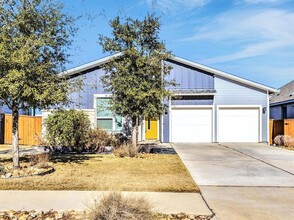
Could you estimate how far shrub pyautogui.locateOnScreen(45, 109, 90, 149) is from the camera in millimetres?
14289

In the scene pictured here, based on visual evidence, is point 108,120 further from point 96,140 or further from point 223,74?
point 223,74

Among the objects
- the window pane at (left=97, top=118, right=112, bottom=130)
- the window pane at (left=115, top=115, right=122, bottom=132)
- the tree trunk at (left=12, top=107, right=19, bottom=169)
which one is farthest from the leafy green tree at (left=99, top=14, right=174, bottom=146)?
the window pane at (left=97, top=118, right=112, bottom=130)

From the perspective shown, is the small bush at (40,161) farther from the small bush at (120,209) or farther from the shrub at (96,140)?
the small bush at (120,209)

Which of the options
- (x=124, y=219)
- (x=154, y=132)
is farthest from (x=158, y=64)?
(x=124, y=219)

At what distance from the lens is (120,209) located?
14.4 ft

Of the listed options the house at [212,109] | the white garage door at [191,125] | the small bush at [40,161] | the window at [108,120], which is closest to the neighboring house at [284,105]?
the house at [212,109]

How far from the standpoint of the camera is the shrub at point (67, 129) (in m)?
14.3

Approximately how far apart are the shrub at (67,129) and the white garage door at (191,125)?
752 cm

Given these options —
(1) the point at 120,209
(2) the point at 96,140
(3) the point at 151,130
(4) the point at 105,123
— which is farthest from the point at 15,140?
(3) the point at 151,130

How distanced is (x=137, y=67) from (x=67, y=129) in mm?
4274

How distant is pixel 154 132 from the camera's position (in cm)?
2173

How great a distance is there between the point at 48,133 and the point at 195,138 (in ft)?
32.5

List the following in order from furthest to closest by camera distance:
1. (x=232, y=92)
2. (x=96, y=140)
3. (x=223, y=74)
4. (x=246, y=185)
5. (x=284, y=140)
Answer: (x=232, y=92) < (x=223, y=74) < (x=284, y=140) < (x=96, y=140) < (x=246, y=185)

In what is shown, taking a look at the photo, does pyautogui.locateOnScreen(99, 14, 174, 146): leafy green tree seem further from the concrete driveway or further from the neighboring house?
the neighboring house
